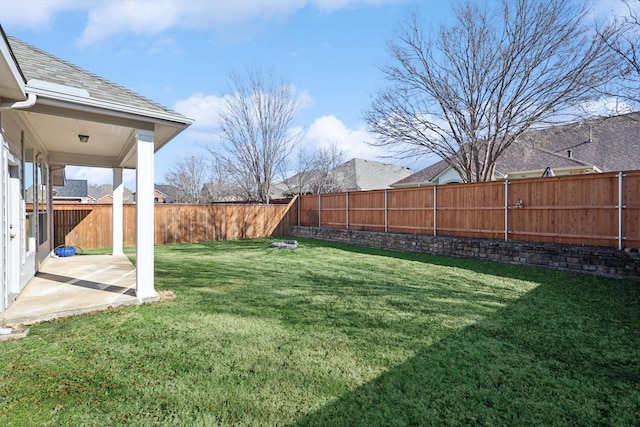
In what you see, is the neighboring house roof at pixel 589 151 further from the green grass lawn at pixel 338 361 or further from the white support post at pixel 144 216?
the white support post at pixel 144 216

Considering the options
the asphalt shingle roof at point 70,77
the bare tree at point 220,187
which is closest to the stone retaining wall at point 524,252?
the asphalt shingle roof at point 70,77

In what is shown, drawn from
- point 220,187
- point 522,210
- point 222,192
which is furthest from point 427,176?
point 220,187

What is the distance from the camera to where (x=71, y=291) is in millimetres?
4797

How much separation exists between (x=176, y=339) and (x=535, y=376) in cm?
322

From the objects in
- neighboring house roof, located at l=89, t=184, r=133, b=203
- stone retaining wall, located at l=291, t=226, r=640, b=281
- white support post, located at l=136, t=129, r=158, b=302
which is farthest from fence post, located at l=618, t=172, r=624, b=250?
neighboring house roof, located at l=89, t=184, r=133, b=203

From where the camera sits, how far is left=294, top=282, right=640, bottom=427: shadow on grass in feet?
6.86

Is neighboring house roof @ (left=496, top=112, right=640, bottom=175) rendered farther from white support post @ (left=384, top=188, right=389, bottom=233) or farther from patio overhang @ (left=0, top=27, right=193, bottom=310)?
patio overhang @ (left=0, top=27, right=193, bottom=310)

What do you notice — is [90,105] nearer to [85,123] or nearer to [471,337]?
[85,123]

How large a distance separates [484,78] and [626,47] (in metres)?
3.64

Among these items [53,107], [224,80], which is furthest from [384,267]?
[224,80]

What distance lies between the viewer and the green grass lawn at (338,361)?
2.13 m

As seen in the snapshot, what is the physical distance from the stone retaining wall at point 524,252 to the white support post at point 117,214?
7537 mm

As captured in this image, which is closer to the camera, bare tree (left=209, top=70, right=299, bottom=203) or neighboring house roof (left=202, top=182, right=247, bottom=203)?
bare tree (left=209, top=70, right=299, bottom=203)

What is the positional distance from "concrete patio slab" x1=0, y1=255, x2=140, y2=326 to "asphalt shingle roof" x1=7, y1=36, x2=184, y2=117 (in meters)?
2.60
